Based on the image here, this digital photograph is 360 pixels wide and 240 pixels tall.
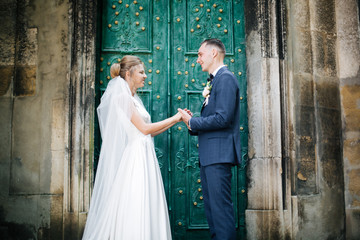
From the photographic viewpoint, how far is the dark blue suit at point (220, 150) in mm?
3553

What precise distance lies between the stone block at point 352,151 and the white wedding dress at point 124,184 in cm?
267

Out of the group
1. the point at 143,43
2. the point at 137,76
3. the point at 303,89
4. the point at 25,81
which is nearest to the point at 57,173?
the point at 25,81

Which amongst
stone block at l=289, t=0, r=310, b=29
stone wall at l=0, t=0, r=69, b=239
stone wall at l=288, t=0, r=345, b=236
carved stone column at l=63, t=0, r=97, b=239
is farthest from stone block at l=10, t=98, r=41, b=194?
stone block at l=289, t=0, r=310, b=29

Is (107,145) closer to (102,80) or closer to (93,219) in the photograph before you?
(93,219)

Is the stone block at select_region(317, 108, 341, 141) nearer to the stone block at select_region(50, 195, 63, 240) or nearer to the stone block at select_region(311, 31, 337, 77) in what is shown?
the stone block at select_region(311, 31, 337, 77)

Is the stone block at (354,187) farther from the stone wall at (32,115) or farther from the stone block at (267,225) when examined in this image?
the stone wall at (32,115)

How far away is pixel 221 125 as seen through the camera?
3.61 meters

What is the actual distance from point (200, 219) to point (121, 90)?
207 centimetres

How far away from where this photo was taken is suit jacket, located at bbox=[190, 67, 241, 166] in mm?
3602

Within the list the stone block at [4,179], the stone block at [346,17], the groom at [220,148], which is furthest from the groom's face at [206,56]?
the stone block at [4,179]

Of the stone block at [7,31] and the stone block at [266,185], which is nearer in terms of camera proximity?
the stone block at [266,185]

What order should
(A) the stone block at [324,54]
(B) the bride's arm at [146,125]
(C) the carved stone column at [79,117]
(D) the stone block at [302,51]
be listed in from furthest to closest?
(A) the stone block at [324,54] < (D) the stone block at [302,51] < (C) the carved stone column at [79,117] < (B) the bride's arm at [146,125]

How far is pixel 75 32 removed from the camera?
4.70 meters

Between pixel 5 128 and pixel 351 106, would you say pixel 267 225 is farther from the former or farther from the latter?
pixel 5 128
